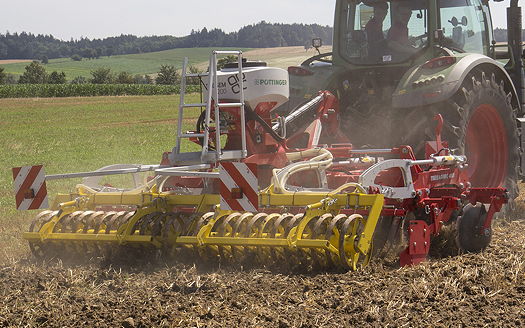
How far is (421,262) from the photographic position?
18.1ft

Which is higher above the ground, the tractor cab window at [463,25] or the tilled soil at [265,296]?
the tractor cab window at [463,25]

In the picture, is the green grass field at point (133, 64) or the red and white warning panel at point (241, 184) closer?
the red and white warning panel at point (241, 184)

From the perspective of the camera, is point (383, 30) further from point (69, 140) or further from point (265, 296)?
point (69, 140)

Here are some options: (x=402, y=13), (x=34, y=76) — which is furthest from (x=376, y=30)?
(x=34, y=76)

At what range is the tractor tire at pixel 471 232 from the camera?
5.91m

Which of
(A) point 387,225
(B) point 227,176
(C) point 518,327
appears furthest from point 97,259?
(C) point 518,327

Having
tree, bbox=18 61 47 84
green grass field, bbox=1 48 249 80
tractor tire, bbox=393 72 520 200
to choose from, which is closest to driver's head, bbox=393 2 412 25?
tractor tire, bbox=393 72 520 200

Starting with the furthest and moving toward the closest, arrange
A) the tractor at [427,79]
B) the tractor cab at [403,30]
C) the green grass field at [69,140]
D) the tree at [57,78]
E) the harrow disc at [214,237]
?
the tree at [57,78] < the green grass field at [69,140] < the tractor cab at [403,30] < the tractor at [427,79] < the harrow disc at [214,237]

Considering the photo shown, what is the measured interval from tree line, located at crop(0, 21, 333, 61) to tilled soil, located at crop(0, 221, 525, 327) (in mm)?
81204

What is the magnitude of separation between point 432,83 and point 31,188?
3773mm

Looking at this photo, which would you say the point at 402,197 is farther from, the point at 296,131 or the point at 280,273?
the point at 296,131

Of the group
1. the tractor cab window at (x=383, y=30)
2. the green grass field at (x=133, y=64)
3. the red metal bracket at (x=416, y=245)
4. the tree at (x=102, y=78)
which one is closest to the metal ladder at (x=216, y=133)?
the red metal bracket at (x=416, y=245)

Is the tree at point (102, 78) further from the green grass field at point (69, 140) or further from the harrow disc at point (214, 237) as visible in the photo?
the harrow disc at point (214, 237)

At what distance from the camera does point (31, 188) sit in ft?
19.8
